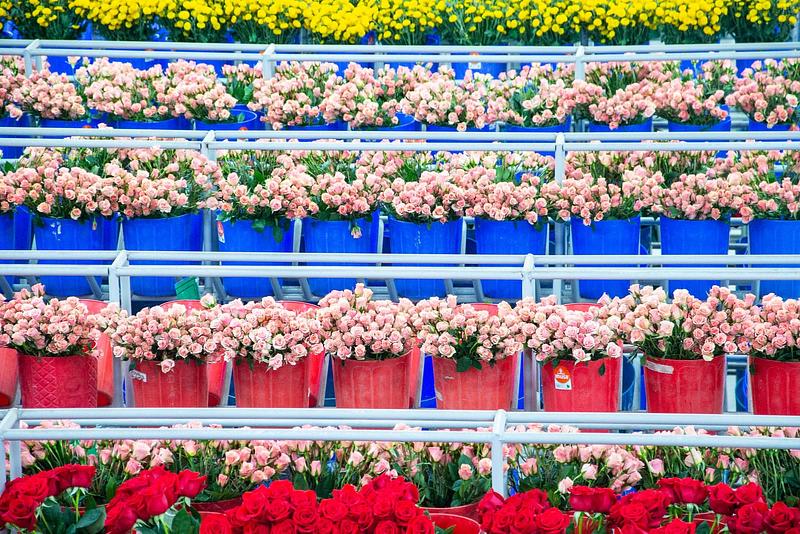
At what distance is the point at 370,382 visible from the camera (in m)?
4.24

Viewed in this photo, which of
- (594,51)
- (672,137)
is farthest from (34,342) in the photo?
(594,51)

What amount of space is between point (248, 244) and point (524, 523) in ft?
9.98

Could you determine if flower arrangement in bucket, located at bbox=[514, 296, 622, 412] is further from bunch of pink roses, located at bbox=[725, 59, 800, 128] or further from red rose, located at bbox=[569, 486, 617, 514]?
bunch of pink roses, located at bbox=[725, 59, 800, 128]

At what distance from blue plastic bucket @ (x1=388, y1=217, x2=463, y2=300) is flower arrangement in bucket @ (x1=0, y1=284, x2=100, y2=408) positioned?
1.63 meters

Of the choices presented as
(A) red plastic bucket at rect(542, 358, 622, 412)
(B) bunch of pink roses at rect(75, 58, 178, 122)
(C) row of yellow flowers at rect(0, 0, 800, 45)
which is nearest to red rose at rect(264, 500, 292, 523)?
(A) red plastic bucket at rect(542, 358, 622, 412)

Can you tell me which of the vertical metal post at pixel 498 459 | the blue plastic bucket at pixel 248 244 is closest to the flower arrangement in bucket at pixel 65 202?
the blue plastic bucket at pixel 248 244

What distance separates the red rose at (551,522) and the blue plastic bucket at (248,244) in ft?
9.32

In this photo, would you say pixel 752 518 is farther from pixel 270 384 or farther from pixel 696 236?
pixel 696 236

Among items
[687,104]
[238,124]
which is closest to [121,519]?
[238,124]

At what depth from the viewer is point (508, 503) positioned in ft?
9.70

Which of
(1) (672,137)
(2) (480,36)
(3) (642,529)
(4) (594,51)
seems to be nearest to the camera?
(3) (642,529)

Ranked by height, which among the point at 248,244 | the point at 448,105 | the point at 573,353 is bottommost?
the point at 573,353

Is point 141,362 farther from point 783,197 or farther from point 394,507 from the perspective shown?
point 783,197

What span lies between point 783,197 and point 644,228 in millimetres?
1173
